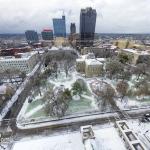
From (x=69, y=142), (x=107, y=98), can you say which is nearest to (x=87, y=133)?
(x=69, y=142)

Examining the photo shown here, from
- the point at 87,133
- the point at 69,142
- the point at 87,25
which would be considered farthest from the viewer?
the point at 87,25

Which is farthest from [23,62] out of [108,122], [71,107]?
[108,122]

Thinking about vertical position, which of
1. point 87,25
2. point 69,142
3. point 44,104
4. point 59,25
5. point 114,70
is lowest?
point 44,104

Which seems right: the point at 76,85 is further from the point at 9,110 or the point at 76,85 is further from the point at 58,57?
the point at 58,57

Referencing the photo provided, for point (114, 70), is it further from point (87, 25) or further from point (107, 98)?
point (87, 25)

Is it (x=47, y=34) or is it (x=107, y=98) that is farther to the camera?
(x=47, y=34)

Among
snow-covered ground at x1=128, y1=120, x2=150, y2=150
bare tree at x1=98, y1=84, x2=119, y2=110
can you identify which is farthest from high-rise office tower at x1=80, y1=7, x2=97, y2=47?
snow-covered ground at x1=128, y1=120, x2=150, y2=150
